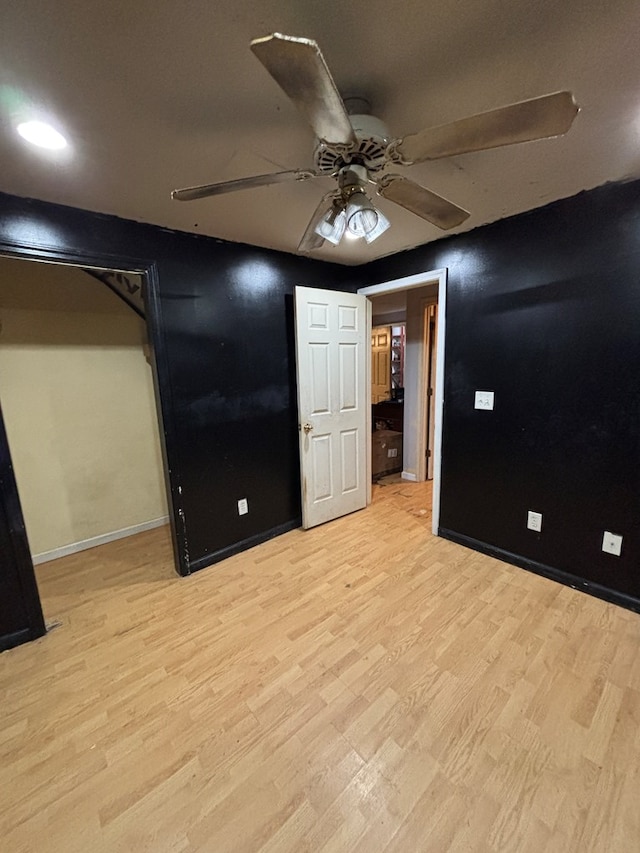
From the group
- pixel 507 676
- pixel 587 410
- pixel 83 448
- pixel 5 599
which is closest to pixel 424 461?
pixel 587 410

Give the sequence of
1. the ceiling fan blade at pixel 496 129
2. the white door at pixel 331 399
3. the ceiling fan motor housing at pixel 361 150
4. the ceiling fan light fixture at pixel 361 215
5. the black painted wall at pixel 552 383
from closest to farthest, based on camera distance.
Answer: the ceiling fan blade at pixel 496 129 < the ceiling fan motor housing at pixel 361 150 < the ceiling fan light fixture at pixel 361 215 < the black painted wall at pixel 552 383 < the white door at pixel 331 399

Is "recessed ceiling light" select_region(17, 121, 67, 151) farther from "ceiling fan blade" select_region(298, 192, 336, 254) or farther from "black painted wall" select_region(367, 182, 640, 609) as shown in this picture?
"black painted wall" select_region(367, 182, 640, 609)

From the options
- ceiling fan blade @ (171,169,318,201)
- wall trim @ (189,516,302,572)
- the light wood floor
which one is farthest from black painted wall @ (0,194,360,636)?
ceiling fan blade @ (171,169,318,201)

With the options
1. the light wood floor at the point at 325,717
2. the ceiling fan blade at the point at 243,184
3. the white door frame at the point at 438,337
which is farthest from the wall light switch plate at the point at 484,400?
the ceiling fan blade at the point at 243,184

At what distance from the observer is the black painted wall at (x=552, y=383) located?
1850 mm

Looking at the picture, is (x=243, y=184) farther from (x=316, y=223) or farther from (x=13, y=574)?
(x=13, y=574)

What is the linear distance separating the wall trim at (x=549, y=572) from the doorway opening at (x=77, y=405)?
7.11 feet

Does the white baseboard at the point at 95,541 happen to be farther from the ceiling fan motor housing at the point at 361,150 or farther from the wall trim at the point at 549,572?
the ceiling fan motor housing at the point at 361,150

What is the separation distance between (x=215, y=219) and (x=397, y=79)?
1270 mm

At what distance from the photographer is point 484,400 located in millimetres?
2391

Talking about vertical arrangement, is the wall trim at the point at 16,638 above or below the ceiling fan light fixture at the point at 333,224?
below

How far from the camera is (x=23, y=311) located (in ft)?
7.91

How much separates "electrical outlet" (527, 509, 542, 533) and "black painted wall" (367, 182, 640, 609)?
28mm

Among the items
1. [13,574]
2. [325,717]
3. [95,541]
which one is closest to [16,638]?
[13,574]
